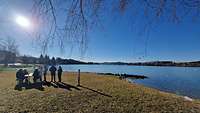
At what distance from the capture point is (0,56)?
2958 inches

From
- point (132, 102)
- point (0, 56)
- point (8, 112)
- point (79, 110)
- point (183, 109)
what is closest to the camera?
point (8, 112)

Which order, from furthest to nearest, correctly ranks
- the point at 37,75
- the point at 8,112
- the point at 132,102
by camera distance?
the point at 37,75
the point at 132,102
the point at 8,112

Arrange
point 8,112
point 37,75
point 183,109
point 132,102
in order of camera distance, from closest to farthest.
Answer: point 8,112 < point 183,109 < point 132,102 < point 37,75

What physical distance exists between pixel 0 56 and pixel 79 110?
71797mm

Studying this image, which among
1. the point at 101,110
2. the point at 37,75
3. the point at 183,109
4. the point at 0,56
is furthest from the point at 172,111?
the point at 0,56

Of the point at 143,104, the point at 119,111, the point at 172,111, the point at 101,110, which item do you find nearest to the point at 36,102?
the point at 101,110

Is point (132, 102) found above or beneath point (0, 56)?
beneath

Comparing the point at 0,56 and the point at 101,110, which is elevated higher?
the point at 0,56

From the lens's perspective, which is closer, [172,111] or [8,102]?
[172,111]

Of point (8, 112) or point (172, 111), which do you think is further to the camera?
point (172, 111)

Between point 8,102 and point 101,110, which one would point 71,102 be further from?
point 8,102

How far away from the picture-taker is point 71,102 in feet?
37.2

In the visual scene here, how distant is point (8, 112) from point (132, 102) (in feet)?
18.2

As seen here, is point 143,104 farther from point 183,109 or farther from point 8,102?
point 8,102
